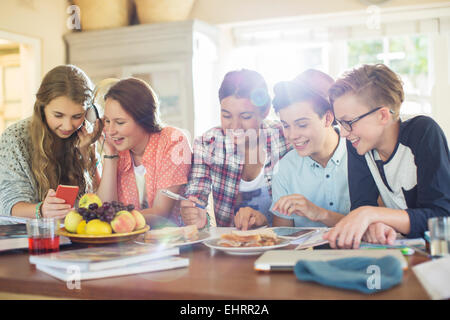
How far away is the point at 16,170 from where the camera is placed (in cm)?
181

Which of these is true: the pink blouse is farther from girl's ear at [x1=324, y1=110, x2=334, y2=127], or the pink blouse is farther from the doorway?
the doorway

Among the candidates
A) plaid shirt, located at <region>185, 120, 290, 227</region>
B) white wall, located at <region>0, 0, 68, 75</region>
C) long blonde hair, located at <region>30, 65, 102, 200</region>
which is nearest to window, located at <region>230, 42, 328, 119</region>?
white wall, located at <region>0, 0, 68, 75</region>

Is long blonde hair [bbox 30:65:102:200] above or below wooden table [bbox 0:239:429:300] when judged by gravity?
above

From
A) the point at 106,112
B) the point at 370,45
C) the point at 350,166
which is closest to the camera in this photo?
the point at 350,166

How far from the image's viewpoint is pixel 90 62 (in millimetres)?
3576

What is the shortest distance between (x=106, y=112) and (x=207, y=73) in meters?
1.70

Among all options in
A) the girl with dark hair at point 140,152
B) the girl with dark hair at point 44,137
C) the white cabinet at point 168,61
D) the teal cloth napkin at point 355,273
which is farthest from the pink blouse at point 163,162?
the white cabinet at point 168,61

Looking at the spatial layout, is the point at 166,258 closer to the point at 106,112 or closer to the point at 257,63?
the point at 106,112

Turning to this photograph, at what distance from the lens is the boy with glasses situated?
1.31 m

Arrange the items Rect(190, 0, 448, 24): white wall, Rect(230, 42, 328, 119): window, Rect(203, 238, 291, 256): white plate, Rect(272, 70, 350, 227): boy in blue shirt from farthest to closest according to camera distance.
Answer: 1. Rect(230, 42, 328, 119): window
2. Rect(190, 0, 448, 24): white wall
3. Rect(272, 70, 350, 227): boy in blue shirt
4. Rect(203, 238, 291, 256): white plate

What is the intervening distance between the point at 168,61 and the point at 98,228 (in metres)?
2.36

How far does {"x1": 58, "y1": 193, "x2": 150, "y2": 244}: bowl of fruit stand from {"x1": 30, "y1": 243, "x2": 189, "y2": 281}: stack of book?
0.46 ft

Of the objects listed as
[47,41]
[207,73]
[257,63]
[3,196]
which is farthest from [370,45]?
[3,196]

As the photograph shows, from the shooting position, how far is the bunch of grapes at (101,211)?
1.17m
